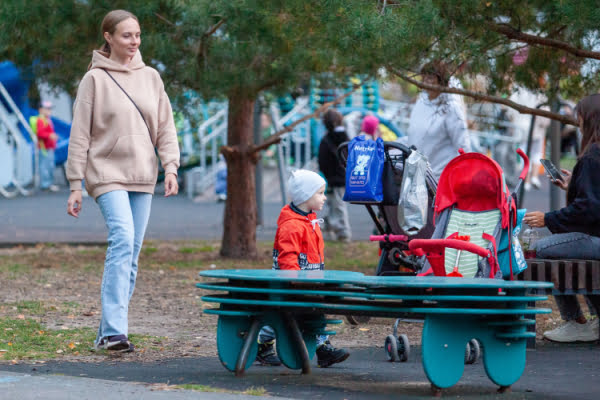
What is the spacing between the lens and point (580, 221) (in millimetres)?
6801

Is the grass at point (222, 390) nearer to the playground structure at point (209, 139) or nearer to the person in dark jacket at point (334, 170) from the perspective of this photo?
the person in dark jacket at point (334, 170)

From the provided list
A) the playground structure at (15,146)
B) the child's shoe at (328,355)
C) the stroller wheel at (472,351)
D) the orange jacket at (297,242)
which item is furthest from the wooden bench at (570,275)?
the playground structure at (15,146)

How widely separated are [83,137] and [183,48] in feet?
12.6

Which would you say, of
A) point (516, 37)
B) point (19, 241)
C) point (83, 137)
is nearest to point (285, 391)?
point (83, 137)

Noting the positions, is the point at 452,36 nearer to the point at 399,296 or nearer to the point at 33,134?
the point at 399,296

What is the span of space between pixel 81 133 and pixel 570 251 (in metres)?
3.22

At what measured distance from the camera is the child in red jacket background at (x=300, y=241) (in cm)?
Result: 593

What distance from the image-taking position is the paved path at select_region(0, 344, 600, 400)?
16.4 ft

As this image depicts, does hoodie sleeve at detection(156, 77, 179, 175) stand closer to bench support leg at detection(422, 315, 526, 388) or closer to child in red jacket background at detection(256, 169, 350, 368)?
child in red jacket background at detection(256, 169, 350, 368)

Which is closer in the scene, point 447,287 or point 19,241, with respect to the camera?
point 447,287

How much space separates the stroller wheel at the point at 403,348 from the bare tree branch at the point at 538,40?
2.51m

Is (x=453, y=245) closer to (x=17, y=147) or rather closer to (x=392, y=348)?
(x=392, y=348)

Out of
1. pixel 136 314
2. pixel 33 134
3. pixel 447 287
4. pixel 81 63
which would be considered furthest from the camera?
pixel 33 134

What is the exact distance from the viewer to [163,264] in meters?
11.8
